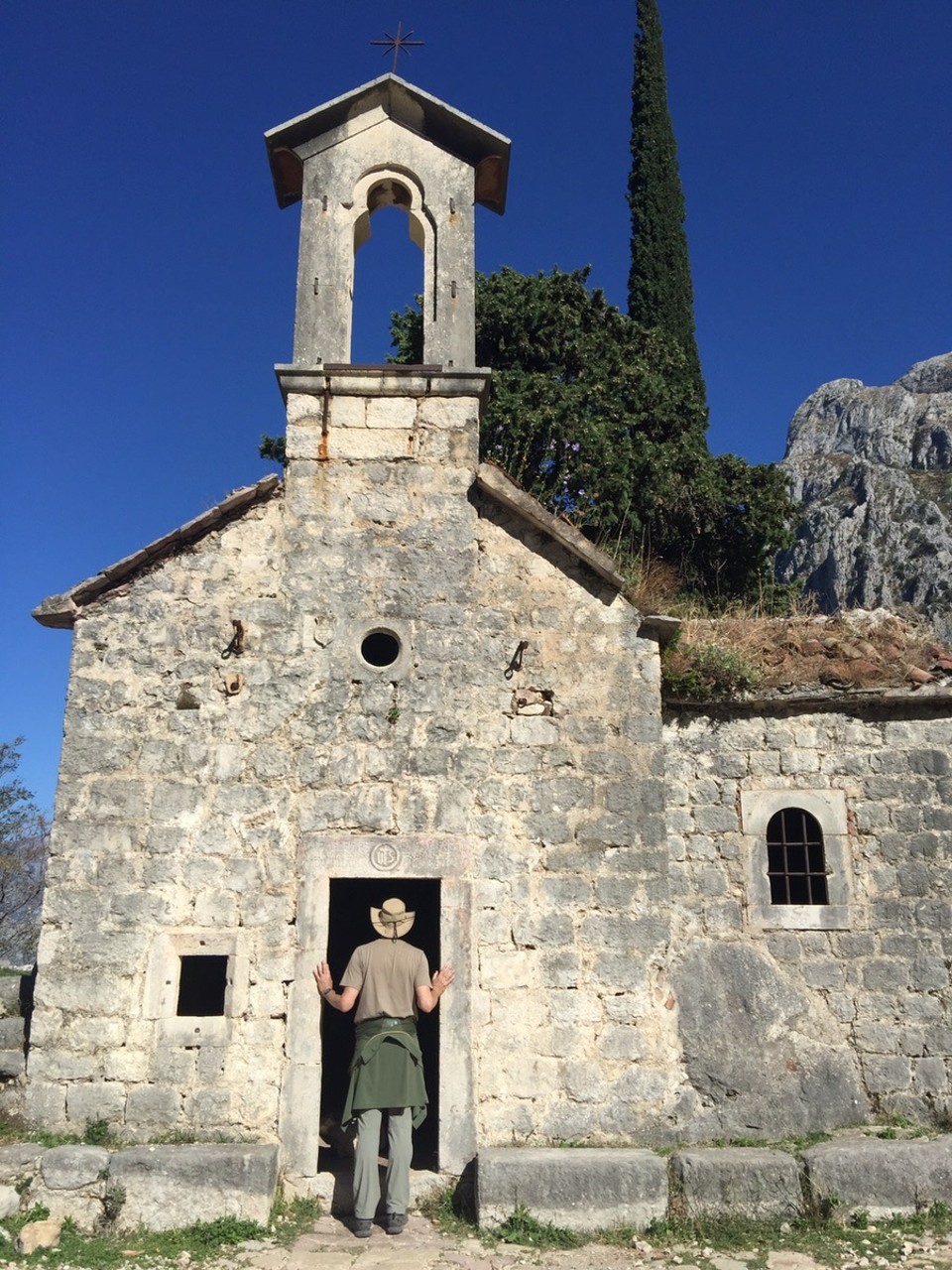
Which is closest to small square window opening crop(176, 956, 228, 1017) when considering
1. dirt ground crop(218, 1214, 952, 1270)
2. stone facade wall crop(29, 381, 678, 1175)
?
stone facade wall crop(29, 381, 678, 1175)

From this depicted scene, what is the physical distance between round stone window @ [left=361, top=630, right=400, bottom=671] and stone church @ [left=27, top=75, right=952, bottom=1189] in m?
0.03

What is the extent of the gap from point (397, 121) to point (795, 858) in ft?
23.9

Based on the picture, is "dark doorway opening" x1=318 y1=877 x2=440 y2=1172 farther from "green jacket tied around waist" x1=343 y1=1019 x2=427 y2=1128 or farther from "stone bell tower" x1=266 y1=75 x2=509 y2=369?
"stone bell tower" x1=266 y1=75 x2=509 y2=369

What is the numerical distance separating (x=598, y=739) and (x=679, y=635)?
147 centimetres

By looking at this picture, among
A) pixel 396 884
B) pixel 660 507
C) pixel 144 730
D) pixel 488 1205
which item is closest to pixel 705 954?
pixel 488 1205

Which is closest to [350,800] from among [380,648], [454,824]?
[454,824]

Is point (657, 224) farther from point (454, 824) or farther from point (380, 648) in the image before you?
A: point (454, 824)

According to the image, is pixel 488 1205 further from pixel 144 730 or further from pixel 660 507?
pixel 660 507

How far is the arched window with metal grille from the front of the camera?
7.71 meters

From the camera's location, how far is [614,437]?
667 inches

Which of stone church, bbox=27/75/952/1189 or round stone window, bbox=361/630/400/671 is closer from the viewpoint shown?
stone church, bbox=27/75/952/1189

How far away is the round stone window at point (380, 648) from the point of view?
7.57 metres

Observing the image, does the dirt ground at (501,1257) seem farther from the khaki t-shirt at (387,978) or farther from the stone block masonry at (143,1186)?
the khaki t-shirt at (387,978)

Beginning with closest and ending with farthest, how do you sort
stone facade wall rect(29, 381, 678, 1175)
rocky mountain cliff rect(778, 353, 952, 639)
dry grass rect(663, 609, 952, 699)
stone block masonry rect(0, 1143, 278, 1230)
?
stone block masonry rect(0, 1143, 278, 1230), stone facade wall rect(29, 381, 678, 1175), dry grass rect(663, 609, 952, 699), rocky mountain cliff rect(778, 353, 952, 639)
